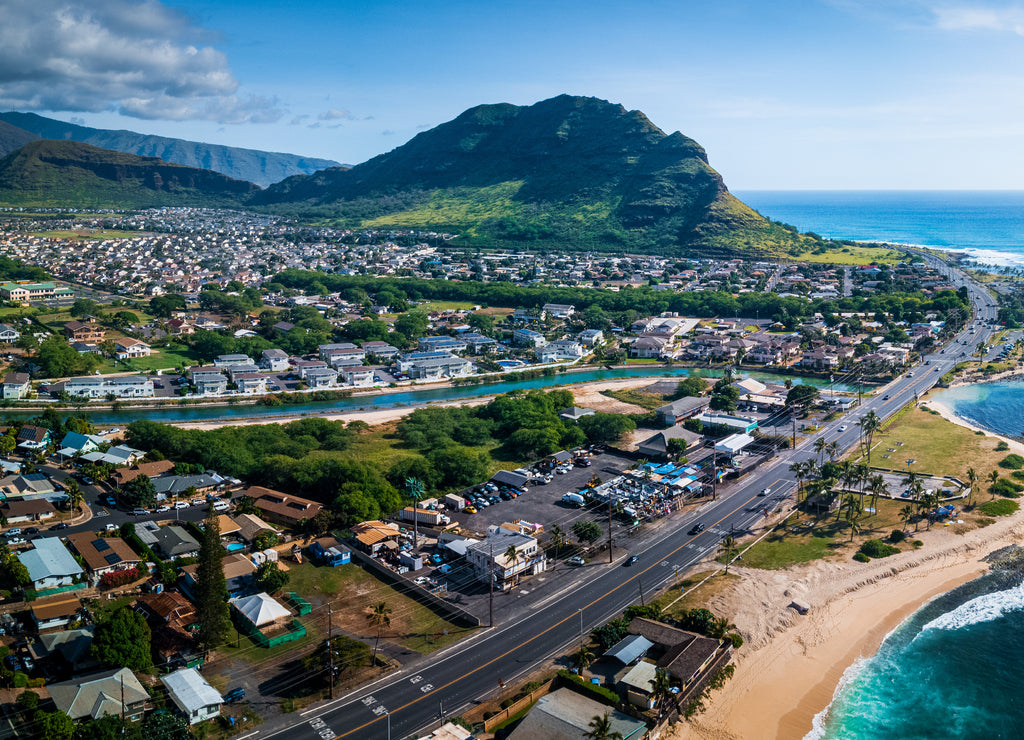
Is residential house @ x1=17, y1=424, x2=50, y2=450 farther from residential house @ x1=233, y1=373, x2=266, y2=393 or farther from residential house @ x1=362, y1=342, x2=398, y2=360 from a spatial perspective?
residential house @ x1=362, y1=342, x2=398, y2=360

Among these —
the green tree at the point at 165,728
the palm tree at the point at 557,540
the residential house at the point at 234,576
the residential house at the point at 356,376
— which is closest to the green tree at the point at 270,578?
the residential house at the point at 234,576

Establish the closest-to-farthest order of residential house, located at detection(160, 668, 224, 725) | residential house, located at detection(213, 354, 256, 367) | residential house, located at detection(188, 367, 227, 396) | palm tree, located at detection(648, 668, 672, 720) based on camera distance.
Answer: residential house, located at detection(160, 668, 224, 725) → palm tree, located at detection(648, 668, 672, 720) → residential house, located at detection(188, 367, 227, 396) → residential house, located at detection(213, 354, 256, 367)

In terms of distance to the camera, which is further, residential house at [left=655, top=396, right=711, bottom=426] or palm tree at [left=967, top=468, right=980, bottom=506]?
residential house at [left=655, top=396, right=711, bottom=426]

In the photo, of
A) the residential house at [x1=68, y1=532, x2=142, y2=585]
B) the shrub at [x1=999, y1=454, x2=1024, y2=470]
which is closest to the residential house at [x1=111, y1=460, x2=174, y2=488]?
the residential house at [x1=68, y1=532, x2=142, y2=585]

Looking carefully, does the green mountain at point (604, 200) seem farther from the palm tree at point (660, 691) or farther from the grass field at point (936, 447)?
the palm tree at point (660, 691)

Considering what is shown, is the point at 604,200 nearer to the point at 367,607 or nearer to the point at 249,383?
the point at 249,383

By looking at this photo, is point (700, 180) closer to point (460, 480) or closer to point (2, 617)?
point (460, 480)

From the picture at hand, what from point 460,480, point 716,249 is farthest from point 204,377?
Result: point 716,249

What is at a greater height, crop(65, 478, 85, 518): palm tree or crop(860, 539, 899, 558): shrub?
crop(860, 539, 899, 558): shrub

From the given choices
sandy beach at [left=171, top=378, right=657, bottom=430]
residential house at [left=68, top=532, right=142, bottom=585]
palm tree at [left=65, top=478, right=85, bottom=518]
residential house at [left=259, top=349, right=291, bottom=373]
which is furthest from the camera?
residential house at [left=259, top=349, right=291, bottom=373]
